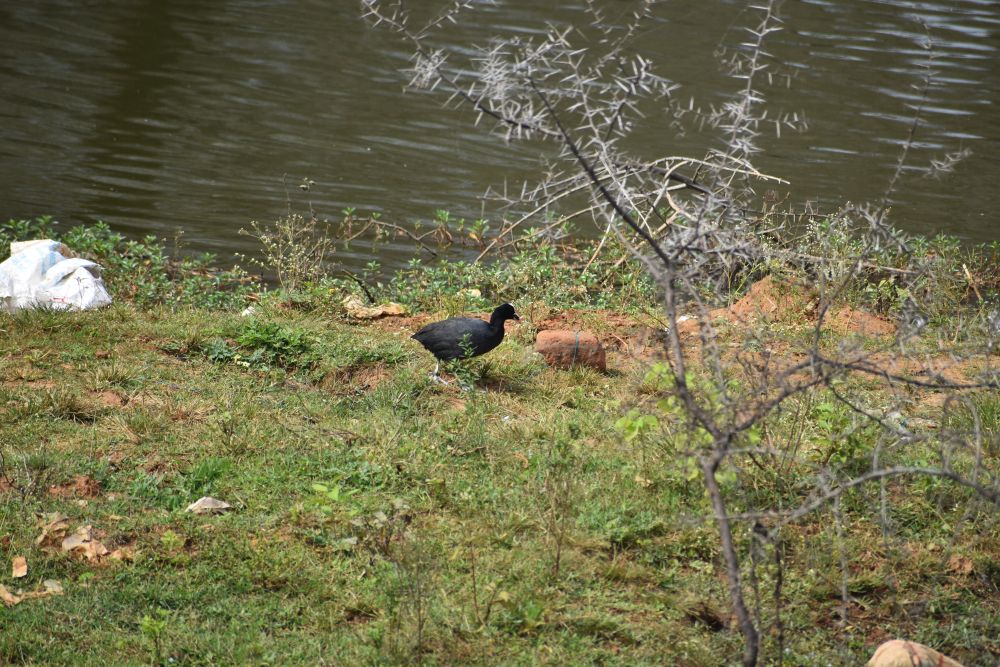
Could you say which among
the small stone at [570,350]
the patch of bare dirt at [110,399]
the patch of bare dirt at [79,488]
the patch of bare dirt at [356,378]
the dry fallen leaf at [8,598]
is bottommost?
the patch of bare dirt at [110,399]

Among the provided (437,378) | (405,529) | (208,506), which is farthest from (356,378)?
(405,529)

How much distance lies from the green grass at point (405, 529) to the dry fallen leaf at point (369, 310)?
1237mm

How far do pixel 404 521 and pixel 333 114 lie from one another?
1026 centimetres

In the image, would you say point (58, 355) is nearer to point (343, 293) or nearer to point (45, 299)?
point (45, 299)

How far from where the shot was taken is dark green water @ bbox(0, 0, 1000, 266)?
37.3ft

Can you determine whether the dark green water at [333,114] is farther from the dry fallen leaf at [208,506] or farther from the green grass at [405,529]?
the dry fallen leaf at [208,506]

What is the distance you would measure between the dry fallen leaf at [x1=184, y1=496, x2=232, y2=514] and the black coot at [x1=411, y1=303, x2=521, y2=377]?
5.55 ft

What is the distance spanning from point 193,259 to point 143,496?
5050mm

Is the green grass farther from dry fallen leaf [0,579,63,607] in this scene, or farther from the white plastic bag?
the white plastic bag

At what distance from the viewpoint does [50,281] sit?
23.6ft

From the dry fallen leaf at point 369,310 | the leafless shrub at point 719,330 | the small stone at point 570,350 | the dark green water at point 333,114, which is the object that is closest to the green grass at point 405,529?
the leafless shrub at point 719,330

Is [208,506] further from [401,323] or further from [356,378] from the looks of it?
[401,323]

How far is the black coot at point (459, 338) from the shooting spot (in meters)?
5.93

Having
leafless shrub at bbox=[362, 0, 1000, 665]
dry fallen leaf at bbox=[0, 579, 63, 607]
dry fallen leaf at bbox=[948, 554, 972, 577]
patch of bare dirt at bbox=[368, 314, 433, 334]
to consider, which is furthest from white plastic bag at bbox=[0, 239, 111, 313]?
dry fallen leaf at bbox=[948, 554, 972, 577]
